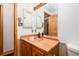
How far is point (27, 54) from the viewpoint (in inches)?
56.3

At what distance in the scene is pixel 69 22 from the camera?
1389 mm

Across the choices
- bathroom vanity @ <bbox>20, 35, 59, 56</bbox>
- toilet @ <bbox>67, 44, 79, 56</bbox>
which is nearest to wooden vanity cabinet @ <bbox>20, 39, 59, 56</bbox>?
bathroom vanity @ <bbox>20, 35, 59, 56</bbox>

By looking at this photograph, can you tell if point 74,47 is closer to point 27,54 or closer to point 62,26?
point 62,26

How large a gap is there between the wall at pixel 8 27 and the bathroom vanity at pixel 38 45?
0.14 metres

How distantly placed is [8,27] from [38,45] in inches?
15.9

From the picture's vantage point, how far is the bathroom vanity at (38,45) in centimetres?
137

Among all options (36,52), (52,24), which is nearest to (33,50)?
(36,52)

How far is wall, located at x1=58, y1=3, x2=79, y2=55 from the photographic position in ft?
4.55

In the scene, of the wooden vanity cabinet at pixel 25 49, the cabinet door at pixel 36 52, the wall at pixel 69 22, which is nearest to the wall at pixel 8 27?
the wooden vanity cabinet at pixel 25 49

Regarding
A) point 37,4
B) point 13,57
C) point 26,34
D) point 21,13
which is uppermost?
point 37,4

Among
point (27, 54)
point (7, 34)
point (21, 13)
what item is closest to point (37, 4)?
point (21, 13)

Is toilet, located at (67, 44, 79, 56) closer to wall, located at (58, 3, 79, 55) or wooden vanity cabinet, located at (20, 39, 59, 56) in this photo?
wall, located at (58, 3, 79, 55)

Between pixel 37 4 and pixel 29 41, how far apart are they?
0.44 m

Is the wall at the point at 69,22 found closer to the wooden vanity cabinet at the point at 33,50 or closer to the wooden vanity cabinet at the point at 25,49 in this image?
the wooden vanity cabinet at the point at 33,50
